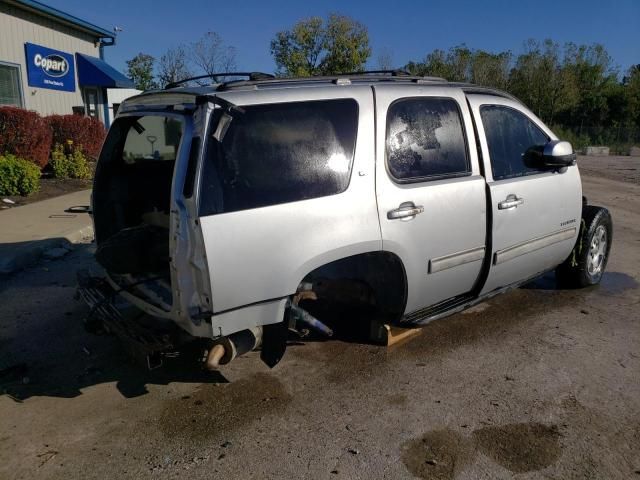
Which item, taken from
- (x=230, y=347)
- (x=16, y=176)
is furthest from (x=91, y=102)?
(x=230, y=347)

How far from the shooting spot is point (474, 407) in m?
3.39

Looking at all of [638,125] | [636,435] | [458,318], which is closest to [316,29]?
[638,125]

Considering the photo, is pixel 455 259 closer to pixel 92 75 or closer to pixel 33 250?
pixel 33 250

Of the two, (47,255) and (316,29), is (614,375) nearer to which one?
(47,255)

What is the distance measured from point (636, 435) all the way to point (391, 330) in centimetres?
171

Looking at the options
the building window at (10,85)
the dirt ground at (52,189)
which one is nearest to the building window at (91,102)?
the building window at (10,85)

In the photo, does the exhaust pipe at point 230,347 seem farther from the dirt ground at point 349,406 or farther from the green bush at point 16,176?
the green bush at point 16,176

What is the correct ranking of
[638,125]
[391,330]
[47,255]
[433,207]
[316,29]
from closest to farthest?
[433,207]
[391,330]
[47,255]
[316,29]
[638,125]

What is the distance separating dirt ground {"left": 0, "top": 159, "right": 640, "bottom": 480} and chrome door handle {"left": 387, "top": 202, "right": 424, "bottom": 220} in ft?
3.78

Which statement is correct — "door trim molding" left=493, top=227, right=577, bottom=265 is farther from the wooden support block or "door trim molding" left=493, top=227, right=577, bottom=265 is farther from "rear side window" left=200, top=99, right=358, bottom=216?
"rear side window" left=200, top=99, right=358, bottom=216

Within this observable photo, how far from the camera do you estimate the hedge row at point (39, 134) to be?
36.6ft

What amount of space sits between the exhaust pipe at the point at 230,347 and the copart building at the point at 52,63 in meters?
12.8

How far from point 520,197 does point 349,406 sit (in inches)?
83.2

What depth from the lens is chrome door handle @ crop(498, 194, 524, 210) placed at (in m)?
4.09
